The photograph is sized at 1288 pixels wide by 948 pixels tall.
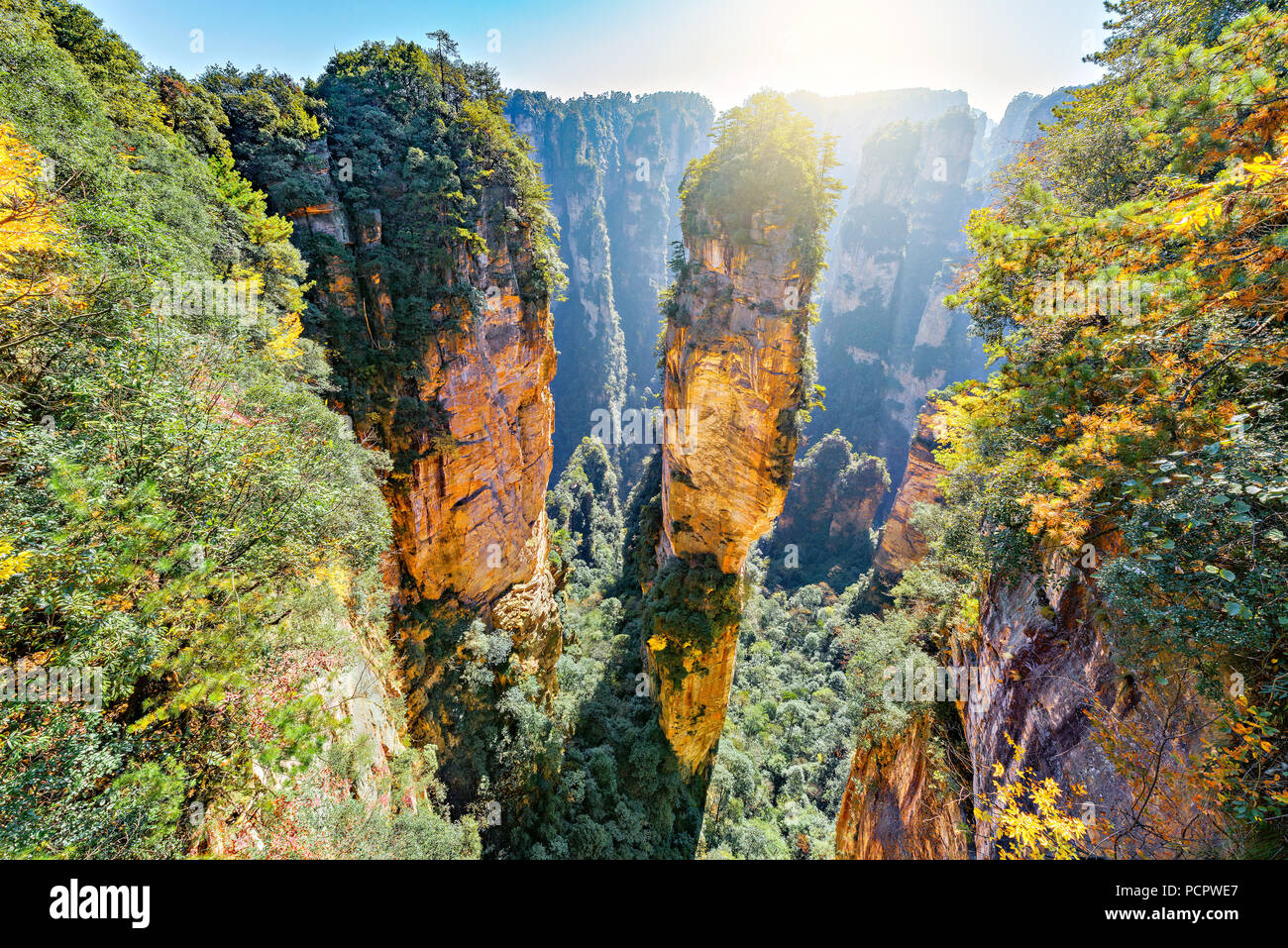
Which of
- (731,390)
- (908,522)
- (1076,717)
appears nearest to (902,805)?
(1076,717)

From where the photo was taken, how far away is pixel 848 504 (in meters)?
44.2

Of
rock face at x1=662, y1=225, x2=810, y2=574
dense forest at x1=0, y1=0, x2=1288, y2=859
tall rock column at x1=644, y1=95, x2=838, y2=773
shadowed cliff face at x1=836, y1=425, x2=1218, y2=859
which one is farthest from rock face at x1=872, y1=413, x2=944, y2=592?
shadowed cliff face at x1=836, y1=425, x2=1218, y2=859

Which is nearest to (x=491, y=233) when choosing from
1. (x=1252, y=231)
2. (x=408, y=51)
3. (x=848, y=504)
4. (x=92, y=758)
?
(x=408, y=51)

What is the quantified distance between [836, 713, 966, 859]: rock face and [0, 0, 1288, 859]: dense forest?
0.41ft

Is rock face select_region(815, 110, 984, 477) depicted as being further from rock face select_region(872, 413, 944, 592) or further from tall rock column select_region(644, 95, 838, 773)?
tall rock column select_region(644, 95, 838, 773)

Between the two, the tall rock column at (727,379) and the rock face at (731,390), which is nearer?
the tall rock column at (727,379)

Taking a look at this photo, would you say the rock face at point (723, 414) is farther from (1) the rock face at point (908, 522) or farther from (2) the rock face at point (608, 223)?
(2) the rock face at point (608, 223)

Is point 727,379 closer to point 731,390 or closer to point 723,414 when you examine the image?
point 731,390

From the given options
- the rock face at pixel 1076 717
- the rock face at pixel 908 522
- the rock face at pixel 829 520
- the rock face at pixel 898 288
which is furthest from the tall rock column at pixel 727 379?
the rock face at pixel 898 288

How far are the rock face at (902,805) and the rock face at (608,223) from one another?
55600 millimetres

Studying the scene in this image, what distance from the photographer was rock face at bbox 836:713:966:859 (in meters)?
Answer: 8.15

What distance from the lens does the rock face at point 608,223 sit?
75250 mm

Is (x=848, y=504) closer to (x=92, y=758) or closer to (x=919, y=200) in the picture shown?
(x=92, y=758)

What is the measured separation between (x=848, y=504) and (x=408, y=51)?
147ft
